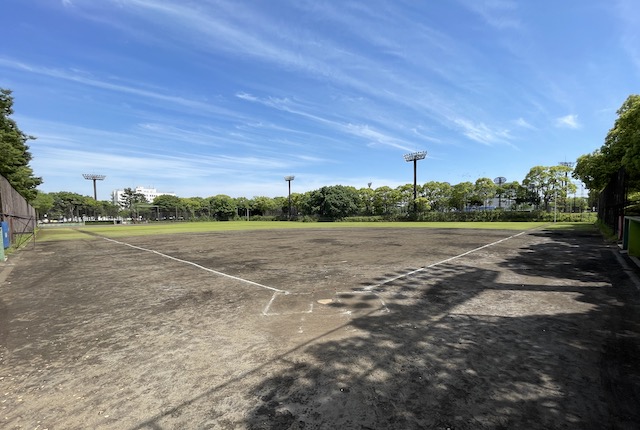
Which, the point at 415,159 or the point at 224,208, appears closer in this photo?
the point at 415,159

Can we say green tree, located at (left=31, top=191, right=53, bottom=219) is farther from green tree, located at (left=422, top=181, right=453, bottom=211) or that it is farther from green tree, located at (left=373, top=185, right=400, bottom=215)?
green tree, located at (left=422, top=181, right=453, bottom=211)

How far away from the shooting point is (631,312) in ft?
18.6

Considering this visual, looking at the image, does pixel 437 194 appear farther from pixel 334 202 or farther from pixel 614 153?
pixel 614 153

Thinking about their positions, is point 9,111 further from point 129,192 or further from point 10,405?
point 129,192

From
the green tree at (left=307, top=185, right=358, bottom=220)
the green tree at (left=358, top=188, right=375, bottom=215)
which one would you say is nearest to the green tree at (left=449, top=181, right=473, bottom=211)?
the green tree at (left=358, top=188, right=375, bottom=215)

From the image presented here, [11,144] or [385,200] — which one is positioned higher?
[11,144]

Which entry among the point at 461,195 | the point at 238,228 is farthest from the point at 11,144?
the point at 461,195

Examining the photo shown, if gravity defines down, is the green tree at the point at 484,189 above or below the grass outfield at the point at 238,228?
above

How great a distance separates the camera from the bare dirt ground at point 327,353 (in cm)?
296

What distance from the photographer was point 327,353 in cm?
419

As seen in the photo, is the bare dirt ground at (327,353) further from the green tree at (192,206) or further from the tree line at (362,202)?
the green tree at (192,206)

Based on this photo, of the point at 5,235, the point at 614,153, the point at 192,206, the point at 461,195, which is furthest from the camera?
the point at 192,206

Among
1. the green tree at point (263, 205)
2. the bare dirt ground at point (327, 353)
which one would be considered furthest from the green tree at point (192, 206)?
A: the bare dirt ground at point (327, 353)

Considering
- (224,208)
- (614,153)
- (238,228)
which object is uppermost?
(614,153)
